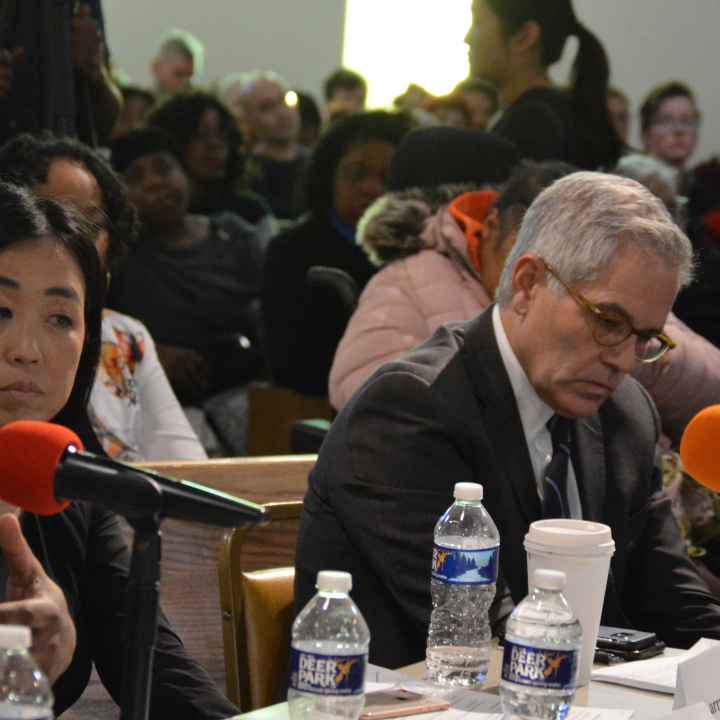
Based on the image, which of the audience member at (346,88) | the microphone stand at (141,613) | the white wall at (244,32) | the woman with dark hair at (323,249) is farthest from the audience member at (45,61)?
the white wall at (244,32)

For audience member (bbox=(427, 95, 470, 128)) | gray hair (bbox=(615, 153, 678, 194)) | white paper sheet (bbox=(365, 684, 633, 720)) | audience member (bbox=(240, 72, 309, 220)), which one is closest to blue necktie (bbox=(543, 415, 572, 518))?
white paper sheet (bbox=(365, 684, 633, 720))

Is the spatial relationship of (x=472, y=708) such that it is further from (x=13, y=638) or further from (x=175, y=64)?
(x=175, y=64)

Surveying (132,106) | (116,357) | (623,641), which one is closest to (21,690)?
(623,641)

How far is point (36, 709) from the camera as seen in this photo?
1.23 meters

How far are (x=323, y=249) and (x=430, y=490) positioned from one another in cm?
297

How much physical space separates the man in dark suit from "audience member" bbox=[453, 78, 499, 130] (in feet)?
17.5

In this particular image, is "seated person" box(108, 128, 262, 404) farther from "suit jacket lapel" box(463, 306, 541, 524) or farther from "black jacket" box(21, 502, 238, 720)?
"black jacket" box(21, 502, 238, 720)

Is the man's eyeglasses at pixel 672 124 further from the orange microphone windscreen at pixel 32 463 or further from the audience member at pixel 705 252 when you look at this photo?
the orange microphone windscreen at pixel 32 463

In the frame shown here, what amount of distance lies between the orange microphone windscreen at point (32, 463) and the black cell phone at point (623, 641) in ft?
3.53

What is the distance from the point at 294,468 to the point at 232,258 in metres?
2.79

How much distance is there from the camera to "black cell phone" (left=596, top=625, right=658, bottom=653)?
82.4 inches

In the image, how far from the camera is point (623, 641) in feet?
6.91

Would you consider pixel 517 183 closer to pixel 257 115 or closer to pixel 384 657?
pixel 384 657

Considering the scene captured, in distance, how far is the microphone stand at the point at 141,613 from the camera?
1.25 m
